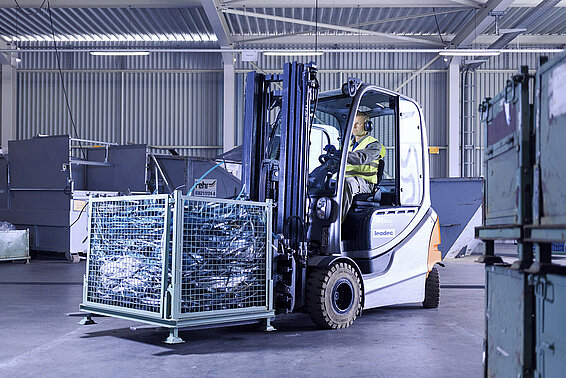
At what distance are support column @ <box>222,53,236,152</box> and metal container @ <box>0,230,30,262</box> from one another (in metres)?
8.15

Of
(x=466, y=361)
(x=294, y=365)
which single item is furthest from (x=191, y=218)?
(x=466, y=361)

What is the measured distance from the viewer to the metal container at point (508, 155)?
2.53 metres

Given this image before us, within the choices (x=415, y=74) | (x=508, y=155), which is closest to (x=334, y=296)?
(x=508, y=155)

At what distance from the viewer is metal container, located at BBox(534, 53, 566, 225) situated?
2.21m

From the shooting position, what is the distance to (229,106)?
19.7 metres

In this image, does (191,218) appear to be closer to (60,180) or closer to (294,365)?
(294,365)

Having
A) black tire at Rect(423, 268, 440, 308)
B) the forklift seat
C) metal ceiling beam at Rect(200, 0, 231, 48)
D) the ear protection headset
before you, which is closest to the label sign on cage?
metal ceiling beam at Rect(200, 0, 231, 48)

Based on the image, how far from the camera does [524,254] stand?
2.55 metres

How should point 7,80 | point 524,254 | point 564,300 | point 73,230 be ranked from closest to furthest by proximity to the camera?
1. point 564,300
2. point 524,254
3. point 73,230
4. point 7,80

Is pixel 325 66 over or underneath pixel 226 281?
over

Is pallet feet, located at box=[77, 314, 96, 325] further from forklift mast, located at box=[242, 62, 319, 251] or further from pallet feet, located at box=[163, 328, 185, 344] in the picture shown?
forklift mast, located at box=[242, 62, 319, 251]

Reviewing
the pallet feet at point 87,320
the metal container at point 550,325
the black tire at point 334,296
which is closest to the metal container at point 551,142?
the metal container at point 550,325

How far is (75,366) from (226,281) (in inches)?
53.5

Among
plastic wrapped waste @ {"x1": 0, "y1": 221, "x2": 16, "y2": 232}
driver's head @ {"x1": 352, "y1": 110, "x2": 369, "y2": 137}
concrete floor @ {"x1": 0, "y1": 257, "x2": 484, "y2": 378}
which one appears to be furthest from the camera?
plastic wrapped waste @ {"x1": 0, "y1": 221, "x2": 16, "y2": 232}
